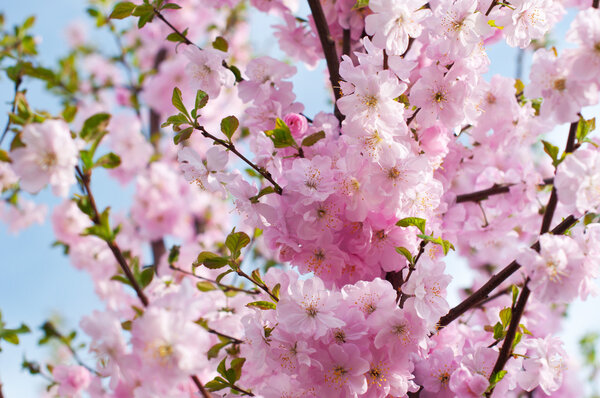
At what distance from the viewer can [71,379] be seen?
198 centimetres

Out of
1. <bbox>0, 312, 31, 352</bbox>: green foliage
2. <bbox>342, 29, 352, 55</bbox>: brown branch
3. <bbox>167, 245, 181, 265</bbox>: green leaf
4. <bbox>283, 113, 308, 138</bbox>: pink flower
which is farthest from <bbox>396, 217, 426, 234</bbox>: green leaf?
<bbox>167, 245, 181, 265</bbox>: green leaf

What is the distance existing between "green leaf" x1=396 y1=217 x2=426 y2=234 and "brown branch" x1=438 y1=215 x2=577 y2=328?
0.63 feet

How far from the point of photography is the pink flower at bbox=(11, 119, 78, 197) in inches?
42.1

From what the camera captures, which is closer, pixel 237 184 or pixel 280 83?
pixel 237 184

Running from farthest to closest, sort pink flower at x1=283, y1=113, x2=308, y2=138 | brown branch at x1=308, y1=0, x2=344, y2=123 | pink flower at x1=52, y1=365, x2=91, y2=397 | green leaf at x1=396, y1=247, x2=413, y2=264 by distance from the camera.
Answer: pink flower at x1=52, y1=365, x2=91, y2=397 → brown branch at x1=308, y1=0, x2=344, y2=123 → pink flower at x1=283, y1=113, x2=308, y2=138 → green leaf at x1=396, y1=247, x2=413, y2=264

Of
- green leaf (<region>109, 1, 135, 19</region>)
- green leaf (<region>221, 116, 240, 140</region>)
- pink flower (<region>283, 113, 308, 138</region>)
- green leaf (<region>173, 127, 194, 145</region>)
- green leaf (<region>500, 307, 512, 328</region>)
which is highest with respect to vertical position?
green leaf (<region>109, 1, 135, 19</region>)

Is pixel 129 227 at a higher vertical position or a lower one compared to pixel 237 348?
higher

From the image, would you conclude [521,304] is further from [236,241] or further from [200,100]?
[200,100]

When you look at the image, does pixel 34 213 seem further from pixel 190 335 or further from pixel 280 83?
pixel 190 335

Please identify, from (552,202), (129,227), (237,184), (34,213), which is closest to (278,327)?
(237,184)

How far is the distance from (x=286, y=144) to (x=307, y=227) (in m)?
0.20

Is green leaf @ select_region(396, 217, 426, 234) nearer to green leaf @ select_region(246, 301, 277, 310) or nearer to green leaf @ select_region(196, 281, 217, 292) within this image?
green leaf @ select_region(246, 301, 277, 310)

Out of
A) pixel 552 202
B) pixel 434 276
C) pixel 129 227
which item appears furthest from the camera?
pixel 129 227

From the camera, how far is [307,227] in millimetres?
1174
